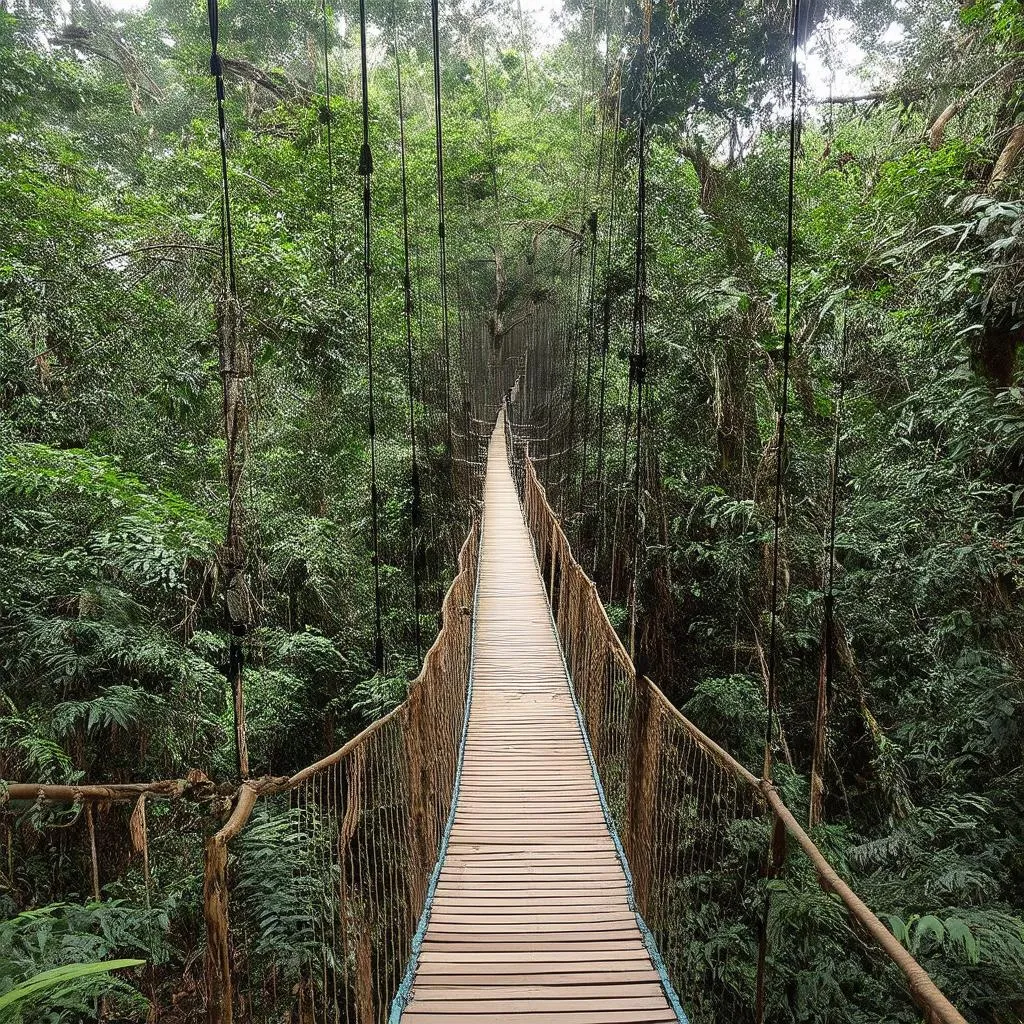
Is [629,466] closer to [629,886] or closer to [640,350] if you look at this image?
[640,350]

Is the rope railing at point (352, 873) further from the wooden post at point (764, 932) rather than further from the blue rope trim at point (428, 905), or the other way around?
the wooden post at point (764, 932)

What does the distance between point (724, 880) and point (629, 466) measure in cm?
392

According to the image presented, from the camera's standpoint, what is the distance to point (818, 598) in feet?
13.9

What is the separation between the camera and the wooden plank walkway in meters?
1.78

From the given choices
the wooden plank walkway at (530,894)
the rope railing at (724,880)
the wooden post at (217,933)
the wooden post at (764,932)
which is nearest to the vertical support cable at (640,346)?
the rope railing at (724,880)

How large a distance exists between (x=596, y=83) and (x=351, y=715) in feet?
29.2

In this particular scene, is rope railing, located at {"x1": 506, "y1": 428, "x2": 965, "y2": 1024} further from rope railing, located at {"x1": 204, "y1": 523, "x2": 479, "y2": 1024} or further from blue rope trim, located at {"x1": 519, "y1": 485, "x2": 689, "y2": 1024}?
rope railing, located at {"x1": 204, "y1": 523, "x2": 479, "y2": 1024}

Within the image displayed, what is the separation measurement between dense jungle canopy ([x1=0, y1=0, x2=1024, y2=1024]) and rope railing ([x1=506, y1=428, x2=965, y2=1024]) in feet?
0.30

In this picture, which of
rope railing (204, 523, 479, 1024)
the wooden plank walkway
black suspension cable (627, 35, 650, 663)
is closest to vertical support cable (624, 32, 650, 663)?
black suspension cable (627, 35, 650, 663)

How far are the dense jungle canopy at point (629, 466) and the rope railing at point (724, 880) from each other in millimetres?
91

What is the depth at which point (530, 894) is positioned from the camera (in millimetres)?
2289

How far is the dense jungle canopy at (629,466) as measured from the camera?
246cm

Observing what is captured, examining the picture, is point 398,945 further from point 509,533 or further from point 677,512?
point 509,533

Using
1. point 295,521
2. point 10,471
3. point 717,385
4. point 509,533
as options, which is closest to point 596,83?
point 509,533
